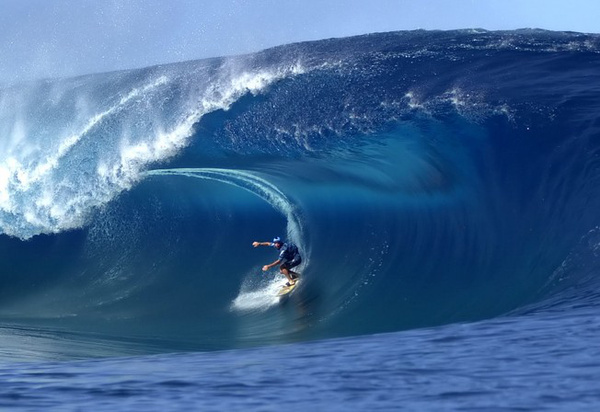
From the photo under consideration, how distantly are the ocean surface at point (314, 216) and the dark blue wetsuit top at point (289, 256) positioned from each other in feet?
1.05

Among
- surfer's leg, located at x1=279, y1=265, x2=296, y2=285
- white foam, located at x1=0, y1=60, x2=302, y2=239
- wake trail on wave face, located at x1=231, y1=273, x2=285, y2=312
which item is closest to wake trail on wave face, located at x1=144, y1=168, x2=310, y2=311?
wake trail on wave face, located at x1=231, y1=273, x2=285, y2=312

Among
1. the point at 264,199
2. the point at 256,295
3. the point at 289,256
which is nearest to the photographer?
the point at 289,256

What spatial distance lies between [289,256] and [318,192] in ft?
8.62

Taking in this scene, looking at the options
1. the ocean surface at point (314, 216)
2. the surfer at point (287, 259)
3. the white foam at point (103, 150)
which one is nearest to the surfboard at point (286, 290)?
the surfer at point (287, 259)

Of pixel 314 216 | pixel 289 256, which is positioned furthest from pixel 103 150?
pixel 289 256

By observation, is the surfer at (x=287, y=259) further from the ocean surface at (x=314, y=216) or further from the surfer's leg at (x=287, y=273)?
the ocean surface at (x=314, y=216)

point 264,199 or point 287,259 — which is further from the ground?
point 264,199

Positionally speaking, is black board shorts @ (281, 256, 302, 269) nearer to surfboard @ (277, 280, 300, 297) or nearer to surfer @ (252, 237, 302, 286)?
surfer @ (252, 237, 302, 286)

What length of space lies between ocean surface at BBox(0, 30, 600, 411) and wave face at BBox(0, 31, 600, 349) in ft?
0.13

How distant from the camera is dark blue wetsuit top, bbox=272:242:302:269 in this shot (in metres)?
13.2

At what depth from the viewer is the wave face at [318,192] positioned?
480 inches

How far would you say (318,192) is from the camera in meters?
15.7

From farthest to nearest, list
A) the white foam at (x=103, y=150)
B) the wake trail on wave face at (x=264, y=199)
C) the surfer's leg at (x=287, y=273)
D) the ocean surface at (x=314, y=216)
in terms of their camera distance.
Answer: the white foam at (x=103, y=150) < the wake trail on wave face at (x=264, y=199) < the surfer's leg at (x=287, y=273) < the ocean surface at (x=314, y=216)

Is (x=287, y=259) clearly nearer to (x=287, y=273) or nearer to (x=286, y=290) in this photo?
(x=287, y=273)
